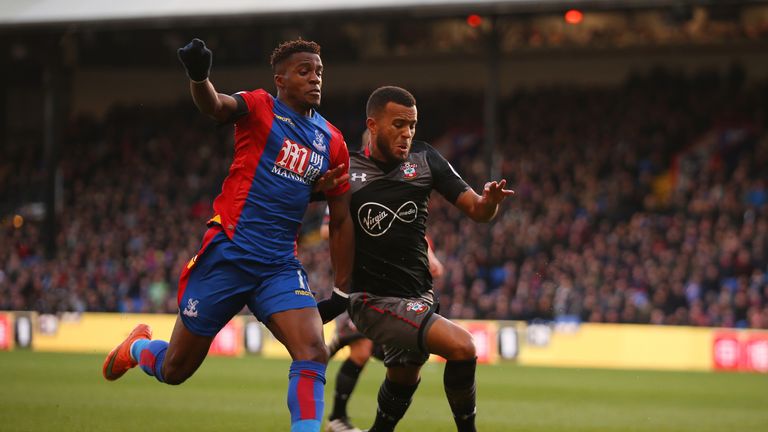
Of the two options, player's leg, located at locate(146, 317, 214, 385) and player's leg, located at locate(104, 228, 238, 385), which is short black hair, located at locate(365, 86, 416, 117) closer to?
player's leg, located at locate(104, 228, 238, 385)

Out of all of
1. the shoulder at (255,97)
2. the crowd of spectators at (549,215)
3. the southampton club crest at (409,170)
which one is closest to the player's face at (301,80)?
the shoulder at (255,97)

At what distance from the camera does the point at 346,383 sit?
29.8 ft

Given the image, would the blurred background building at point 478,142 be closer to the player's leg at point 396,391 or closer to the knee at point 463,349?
the player's leg at point 396,391

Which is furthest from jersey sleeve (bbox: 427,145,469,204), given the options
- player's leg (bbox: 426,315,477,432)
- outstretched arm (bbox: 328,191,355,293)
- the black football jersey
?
player's leg (bbox: 426,315,477,432)

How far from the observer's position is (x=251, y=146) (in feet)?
21.0

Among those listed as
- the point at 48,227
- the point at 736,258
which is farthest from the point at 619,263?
the point at 48,227

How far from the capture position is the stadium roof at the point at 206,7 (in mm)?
22312

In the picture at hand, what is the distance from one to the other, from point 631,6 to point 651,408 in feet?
39.5

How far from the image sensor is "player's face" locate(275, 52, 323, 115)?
21.4 feet

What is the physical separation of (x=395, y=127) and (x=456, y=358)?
1453 millimetres

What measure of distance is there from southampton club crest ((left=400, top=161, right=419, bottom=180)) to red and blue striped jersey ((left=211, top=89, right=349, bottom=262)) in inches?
30.6

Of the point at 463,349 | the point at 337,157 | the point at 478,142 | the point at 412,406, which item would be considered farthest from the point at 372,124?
the point at 478,142

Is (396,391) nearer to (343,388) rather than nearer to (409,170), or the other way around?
(409,170)

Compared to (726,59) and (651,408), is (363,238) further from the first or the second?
(726,59)
